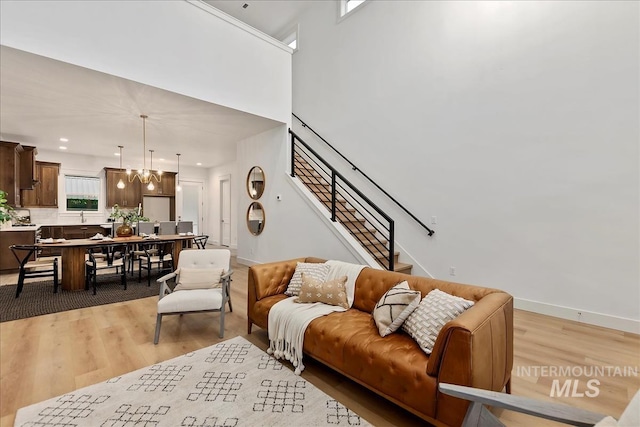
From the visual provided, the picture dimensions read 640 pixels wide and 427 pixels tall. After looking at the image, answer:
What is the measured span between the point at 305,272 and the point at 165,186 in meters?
8.38

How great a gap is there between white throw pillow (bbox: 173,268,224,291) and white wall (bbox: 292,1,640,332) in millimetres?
3087

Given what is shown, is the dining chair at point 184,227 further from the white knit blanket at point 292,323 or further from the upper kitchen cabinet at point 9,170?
the white knit blanket at point 292,323

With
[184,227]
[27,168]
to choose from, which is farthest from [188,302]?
[27,168]

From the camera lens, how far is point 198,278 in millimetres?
3365

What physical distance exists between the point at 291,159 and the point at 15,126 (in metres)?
5.40

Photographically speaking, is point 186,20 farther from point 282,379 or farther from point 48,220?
point 48,220

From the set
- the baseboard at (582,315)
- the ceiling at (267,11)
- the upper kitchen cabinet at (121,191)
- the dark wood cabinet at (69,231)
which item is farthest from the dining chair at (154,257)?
the baseboard at (582,315)

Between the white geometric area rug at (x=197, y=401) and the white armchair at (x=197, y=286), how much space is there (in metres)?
0.57

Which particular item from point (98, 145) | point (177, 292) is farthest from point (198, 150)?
point (177, 292)

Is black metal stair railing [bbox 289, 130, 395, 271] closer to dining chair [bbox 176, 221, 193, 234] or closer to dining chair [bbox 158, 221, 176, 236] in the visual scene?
dining chair [bbox 176, 221, 193, 234]

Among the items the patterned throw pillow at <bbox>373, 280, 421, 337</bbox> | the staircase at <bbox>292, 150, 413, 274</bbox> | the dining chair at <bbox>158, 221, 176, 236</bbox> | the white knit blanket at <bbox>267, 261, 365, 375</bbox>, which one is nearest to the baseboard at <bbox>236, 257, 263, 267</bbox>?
the dining chair at <bbox>158, 221, 176, 236</bbox>

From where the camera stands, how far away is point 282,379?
2.28 m

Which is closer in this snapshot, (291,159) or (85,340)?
(85,340)

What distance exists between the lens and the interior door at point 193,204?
34.8 ft
